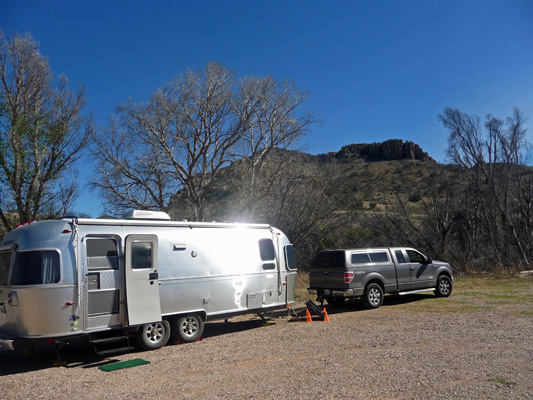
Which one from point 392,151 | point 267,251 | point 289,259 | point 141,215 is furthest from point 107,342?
point 392,151

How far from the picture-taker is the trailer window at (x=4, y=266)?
811 cm

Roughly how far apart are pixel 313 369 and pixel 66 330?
4.37 metres

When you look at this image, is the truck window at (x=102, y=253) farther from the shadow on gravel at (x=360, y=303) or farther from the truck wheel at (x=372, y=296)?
the truck wheel at (x=372, y=296)

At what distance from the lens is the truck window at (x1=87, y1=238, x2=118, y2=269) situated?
831 cm

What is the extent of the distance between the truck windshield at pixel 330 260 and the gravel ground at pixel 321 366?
2673 mm

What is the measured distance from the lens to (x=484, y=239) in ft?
114

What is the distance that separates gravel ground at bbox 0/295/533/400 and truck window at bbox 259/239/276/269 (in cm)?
156

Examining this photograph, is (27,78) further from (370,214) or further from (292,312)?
(370,214)

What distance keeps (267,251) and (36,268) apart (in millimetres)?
5318

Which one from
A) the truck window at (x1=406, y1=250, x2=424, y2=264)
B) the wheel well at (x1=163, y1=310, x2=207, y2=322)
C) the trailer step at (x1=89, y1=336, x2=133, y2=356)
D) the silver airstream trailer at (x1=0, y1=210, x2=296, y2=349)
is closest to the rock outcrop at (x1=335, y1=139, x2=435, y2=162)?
the truck window at (x1=406, y1=250, x2=424, y2=264)

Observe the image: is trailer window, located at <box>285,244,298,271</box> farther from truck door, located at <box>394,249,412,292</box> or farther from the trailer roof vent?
truck door, located at <box>394,249,412,292</box>

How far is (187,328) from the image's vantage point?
956cm

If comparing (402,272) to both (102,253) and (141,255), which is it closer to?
(141,255)

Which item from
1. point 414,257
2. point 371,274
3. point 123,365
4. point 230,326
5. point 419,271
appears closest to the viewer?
point 123,365
